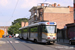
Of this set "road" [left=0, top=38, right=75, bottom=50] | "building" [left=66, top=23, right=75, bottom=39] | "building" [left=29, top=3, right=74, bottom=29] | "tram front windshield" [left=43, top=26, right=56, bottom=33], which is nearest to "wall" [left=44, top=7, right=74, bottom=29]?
"building" [left=29, top=3, right=74, bottom=29]

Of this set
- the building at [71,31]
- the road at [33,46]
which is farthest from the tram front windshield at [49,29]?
the building at [71,31]

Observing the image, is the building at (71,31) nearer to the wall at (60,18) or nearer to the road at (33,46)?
the wall at (60,18)

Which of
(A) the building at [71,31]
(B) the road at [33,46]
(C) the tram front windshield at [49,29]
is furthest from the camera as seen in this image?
(A) the building at [71,31]

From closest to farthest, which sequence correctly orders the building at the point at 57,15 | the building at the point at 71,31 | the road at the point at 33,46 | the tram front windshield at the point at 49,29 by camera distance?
the road at the point at 33,46
the tram front windshield at the point at 49,29
the building at the point at 71,31
the building at the point at 57,15

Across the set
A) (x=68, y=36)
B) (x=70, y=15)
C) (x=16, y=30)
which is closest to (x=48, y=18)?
(x=70, y=15)

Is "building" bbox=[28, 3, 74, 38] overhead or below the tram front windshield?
overhead

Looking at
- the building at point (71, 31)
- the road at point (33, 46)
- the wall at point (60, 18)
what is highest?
the wall at point (60, 18)

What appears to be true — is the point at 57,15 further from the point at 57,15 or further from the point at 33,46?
the point at 33,46

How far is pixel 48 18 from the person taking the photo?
48281mm

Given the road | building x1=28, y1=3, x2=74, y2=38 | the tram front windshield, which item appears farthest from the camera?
building x1=28, y1=3, x2=74, y2=38

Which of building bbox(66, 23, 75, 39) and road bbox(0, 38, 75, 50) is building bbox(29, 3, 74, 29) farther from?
road bbox(0, 38, 75, 50)

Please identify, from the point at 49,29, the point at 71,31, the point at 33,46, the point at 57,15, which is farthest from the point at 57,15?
the point at 33,46

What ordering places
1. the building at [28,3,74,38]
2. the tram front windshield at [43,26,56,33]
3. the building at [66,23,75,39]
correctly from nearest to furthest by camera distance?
1. the tram front windshield at [43,26,56,33]
2. the building at [66,23,75,39]
3. the building at [28,3,74,38]

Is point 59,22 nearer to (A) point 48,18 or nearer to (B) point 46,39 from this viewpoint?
(A) point 48,18
